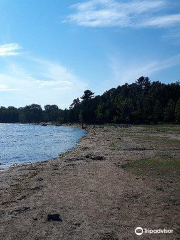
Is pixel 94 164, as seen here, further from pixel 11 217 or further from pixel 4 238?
pixel 4 238

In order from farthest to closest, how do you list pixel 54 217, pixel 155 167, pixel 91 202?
pixel 155 167
pixel 91 202
pixel 54 217

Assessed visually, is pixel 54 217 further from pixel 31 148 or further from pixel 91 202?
pixel 31 148

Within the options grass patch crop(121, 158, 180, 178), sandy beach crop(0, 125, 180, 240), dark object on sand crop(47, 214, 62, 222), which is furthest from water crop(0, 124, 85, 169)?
dark object on sand crop(47, 214, 62, 222)

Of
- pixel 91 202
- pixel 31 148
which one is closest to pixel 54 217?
pixel 91 202

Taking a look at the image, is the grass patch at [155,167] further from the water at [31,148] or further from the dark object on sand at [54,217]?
the water at [31,148]

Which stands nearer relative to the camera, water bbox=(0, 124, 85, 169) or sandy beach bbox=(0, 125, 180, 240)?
sandy beach bbox=(0, 125, 180, 240)

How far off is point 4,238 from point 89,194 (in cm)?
606

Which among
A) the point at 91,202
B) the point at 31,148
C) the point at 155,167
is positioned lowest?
the point at 31,148

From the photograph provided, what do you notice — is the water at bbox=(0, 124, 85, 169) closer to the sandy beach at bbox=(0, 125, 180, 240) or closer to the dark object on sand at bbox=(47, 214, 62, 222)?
the sandy beach at bbox=(0, 125, 180, 240)

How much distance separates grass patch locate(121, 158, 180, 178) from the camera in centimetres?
2006

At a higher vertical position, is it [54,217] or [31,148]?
[54,217]

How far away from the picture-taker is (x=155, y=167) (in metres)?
22.5

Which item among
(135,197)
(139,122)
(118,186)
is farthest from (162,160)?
(139,122)

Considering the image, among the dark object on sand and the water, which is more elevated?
the dark object on sand
